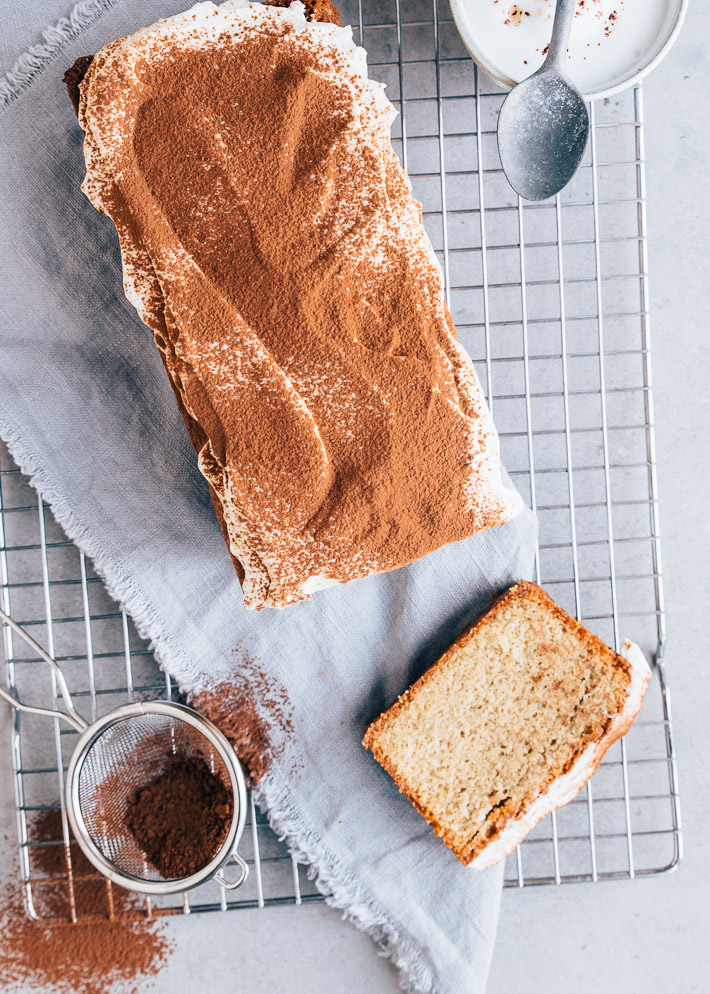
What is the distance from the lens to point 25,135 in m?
1.84

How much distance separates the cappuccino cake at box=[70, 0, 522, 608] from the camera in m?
1.53

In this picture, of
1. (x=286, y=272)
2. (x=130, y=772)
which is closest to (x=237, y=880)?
(x=130, y=772)

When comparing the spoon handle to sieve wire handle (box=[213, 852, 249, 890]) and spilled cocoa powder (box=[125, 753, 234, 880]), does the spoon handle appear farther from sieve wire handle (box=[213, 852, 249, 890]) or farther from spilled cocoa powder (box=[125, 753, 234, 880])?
sieve wire handle (box=[213, 852, 249, 890])

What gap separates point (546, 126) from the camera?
5.81 ft

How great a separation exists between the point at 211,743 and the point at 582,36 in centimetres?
197

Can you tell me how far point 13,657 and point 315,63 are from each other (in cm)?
166

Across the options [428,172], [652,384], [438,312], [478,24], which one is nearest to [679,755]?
[652,384]

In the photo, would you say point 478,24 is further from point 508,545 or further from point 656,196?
point 508,545

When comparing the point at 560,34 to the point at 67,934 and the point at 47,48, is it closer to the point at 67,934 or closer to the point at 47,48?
the point at 47,48

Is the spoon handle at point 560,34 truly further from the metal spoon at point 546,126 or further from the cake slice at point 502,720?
the cake slice at point 502,720

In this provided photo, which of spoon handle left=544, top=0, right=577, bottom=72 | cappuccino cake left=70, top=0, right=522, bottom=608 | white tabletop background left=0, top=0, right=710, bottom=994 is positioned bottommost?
white tabletop background left=0, top=0, right=710, bottom=994

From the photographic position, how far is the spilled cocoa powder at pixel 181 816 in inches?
74.6

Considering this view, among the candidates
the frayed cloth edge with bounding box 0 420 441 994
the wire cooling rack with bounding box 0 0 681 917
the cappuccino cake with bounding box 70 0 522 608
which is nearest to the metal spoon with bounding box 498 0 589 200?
the wire cooling rack with bounding box 0 0 681 917

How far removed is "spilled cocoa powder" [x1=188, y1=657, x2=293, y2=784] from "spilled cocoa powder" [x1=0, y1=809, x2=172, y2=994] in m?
0.56
